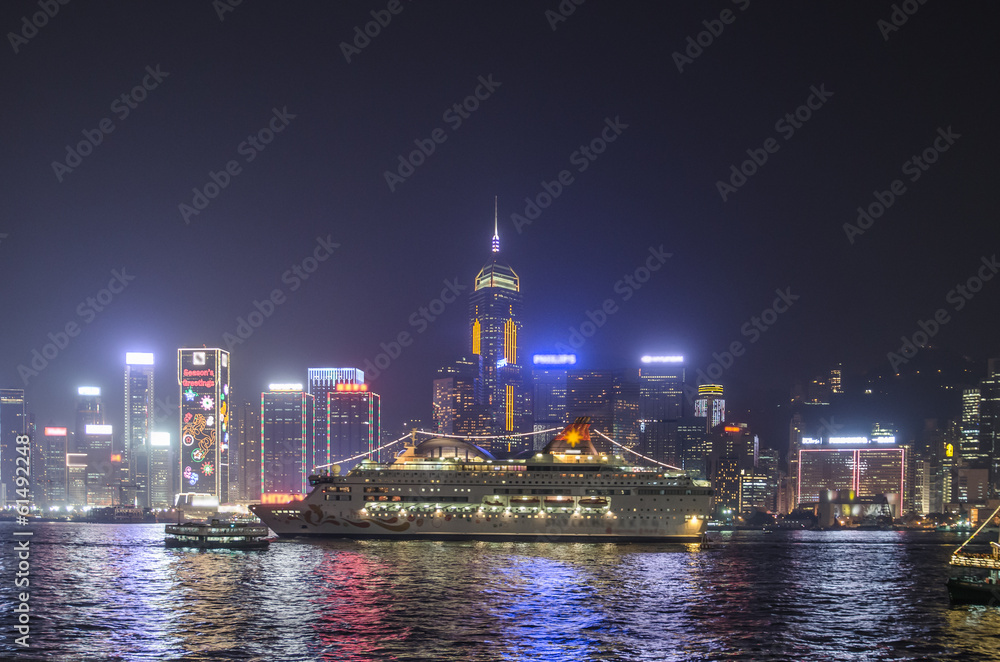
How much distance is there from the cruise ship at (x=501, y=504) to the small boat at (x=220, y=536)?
649cm

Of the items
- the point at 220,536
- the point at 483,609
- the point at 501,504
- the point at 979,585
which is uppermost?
the point at 979,585

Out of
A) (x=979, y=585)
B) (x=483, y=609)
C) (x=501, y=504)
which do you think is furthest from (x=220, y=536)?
(x=979, y=585)

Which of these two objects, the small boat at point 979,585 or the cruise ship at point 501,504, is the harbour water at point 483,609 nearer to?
the small boat at point 979,585

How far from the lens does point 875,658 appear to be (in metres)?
36.3

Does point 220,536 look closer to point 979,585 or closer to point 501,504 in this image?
point 501,504

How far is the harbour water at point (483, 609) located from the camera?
36.9 metres

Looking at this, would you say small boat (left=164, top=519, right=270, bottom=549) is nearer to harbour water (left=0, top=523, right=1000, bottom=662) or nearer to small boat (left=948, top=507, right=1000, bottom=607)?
harbour water (left=0, top=523, right=1000, bottom=662)

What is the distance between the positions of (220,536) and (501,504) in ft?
83.4

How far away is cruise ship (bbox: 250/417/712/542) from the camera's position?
8738 cm

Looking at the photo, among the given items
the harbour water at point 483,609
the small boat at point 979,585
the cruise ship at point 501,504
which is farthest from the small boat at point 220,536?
the small boat at point 979,585

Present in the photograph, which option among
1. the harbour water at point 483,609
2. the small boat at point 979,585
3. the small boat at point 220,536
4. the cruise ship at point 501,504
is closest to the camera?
the harbour water at point 483,609

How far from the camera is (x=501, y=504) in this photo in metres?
88.4

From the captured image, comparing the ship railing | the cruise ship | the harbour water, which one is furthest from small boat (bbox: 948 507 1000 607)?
the cruise ship

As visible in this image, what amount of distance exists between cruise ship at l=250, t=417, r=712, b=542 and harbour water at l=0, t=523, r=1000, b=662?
14561 millimetres
